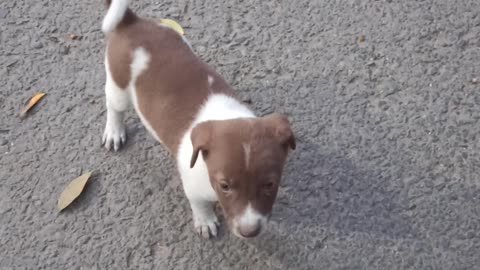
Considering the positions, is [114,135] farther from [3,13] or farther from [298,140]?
[3,13]

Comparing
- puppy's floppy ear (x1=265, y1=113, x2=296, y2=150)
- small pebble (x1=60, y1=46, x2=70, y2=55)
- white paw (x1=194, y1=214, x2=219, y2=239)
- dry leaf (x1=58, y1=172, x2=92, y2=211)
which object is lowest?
dry leaf (x1=58, y1=172, x2=92, y2=211)

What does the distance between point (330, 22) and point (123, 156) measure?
1664mm

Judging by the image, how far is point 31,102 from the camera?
167 inches

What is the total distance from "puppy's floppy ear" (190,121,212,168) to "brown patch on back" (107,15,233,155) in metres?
0.37

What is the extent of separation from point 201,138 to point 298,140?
1.15 m

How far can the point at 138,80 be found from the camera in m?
3.48

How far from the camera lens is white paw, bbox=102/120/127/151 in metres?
3.96

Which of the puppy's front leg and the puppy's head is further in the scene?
the puppy's front leg

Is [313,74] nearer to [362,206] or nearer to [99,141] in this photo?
[362,206]

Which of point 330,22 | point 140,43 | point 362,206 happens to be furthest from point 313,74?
point 140,43

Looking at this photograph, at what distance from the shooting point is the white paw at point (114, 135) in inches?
156

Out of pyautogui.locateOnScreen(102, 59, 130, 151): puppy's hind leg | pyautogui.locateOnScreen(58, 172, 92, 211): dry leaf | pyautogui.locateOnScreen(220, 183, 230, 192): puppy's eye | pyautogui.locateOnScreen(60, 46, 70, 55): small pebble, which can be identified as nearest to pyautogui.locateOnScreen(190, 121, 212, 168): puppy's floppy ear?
pyautogui.locateOnScreen(220, 183, 230, 192): puppy's eye

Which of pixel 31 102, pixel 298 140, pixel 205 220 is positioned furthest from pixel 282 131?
pixel 31 102

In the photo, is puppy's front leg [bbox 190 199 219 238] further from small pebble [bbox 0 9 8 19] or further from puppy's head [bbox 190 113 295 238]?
small pebble [bbox 0 9 8 19]
